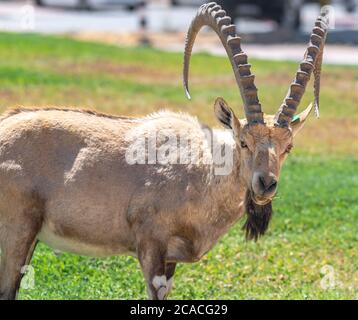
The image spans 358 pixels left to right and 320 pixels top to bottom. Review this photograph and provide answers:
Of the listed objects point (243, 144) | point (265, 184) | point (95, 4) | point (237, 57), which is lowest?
point (95, 4)

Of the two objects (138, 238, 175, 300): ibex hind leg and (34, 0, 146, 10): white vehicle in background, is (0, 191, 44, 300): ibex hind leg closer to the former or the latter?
(138, 238, 175, 300): ibex hind leg

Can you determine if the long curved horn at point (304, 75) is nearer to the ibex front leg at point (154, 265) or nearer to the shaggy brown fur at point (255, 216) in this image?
the shaggy brown fur at point (255, 216)

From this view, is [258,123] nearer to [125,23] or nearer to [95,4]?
[125,23]

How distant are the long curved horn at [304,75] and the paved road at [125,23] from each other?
2321cm

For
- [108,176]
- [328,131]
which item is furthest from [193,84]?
[108,176]

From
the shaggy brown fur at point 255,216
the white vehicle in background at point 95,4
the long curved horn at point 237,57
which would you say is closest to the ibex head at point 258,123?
the long curved horn at point 237,57

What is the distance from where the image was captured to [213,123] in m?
21.3

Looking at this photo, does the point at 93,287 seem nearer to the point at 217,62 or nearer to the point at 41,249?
the point at 41,249

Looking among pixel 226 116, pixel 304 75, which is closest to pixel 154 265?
pixel 226 116

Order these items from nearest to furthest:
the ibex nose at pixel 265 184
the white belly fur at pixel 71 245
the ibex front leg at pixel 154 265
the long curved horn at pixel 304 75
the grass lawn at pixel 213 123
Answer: the ibex nose at pixel 265 184, the ibex front leg at pixel 154 265, the long curved horn at pixel 304 75, the white belly fur at pixel 71 245, the grass lawn at pixel 213 123

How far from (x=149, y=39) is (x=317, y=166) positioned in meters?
19.2

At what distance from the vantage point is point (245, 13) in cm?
3906

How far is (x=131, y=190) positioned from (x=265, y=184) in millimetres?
1265

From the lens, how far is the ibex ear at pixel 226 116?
9406 millimetres
